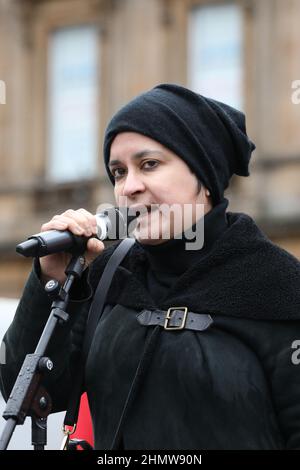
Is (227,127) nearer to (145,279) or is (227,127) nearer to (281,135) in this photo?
(145,279)

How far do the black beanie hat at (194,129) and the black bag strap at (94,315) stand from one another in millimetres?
251

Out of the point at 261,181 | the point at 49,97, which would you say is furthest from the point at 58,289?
the point at 49,97

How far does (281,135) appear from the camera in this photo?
619 inches

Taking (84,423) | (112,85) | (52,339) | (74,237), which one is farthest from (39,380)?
(112,85)

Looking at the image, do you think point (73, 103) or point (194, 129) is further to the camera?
point (73, 103)

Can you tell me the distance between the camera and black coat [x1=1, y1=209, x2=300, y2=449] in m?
2.97

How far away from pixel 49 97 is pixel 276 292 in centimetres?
1526

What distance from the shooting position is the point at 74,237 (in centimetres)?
302

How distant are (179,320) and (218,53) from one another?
13.5 metres

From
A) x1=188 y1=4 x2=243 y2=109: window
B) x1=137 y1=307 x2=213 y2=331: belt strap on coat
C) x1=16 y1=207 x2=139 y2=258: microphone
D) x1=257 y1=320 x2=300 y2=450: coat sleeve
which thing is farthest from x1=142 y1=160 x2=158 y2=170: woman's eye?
x1=188 y1=4 x2=243 y2=109: window

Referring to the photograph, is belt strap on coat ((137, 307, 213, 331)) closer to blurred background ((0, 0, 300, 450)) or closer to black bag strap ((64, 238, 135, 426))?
black bag strap ((64, 238, 135, 426))

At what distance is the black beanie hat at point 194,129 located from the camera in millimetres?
3189

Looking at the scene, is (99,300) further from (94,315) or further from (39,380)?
(39,380)

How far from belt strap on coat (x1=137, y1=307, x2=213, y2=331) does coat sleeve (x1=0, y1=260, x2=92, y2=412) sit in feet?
0.55
